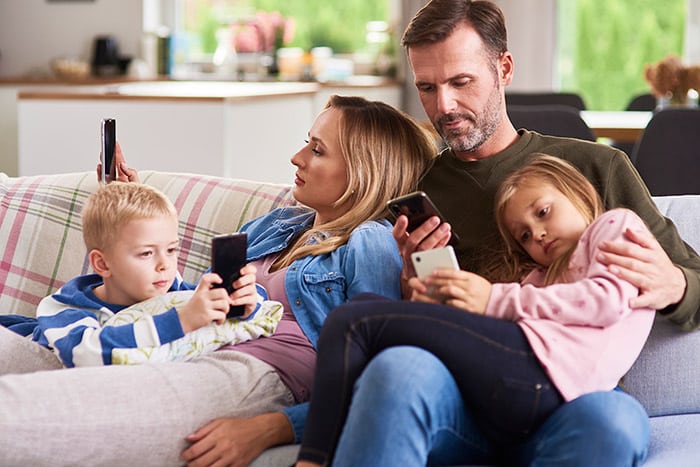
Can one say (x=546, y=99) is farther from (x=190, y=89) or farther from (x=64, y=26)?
(x=64, y=26)

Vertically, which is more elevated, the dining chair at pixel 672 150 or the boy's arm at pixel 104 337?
the dining chair at pixel 672 150

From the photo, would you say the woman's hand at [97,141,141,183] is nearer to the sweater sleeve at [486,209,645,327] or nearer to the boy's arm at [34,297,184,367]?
the boy's arm at [34,297,184,367]

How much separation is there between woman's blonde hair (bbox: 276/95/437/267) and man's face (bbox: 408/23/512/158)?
0.08m

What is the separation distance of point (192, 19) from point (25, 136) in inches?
111

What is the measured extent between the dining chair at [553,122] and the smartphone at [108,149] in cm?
153

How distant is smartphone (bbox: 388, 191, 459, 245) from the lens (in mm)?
1853

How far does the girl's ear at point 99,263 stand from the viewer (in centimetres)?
194

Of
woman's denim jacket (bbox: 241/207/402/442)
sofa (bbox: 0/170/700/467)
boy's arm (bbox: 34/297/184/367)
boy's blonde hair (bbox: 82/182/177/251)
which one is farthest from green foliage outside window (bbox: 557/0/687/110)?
boy's arm (bbox: 34/297/184/367)

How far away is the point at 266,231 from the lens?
7.47 ft

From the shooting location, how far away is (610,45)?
661cm

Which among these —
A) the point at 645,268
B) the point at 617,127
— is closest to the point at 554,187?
the point at 645,268

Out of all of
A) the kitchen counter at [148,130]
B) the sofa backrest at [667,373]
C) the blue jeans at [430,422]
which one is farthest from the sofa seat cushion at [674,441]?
the kitchen counter at [148,130]

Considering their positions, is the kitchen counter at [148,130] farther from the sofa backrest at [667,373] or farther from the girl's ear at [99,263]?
the sofa backrest at [667,373]

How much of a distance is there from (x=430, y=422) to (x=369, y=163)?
70cm
